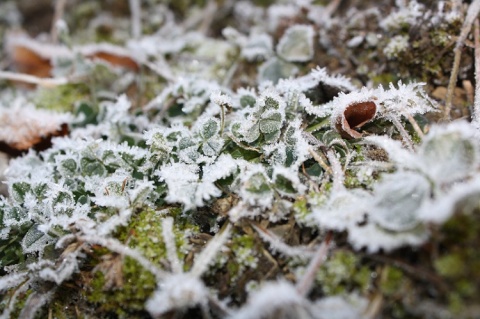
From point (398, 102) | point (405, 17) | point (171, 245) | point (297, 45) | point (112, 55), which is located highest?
point (405, 17)

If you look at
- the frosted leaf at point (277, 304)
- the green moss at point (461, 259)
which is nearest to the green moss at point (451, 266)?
Result: the green moss at point (461, 259)

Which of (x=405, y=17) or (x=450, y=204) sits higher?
(x=405, y=17)

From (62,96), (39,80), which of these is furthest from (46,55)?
(62,96)

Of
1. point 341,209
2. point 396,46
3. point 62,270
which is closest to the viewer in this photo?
point 341,209

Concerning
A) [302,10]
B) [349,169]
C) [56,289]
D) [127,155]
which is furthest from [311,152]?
[302,10]

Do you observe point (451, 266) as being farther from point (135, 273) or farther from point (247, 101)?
point (247, 101)

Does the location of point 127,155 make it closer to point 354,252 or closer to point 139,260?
point 139,260

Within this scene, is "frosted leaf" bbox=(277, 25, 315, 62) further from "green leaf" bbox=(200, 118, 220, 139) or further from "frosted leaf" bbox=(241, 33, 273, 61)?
"green leaf" bbox=(200, 118, 220, 139)
